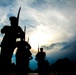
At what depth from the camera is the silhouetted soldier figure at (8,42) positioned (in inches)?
222

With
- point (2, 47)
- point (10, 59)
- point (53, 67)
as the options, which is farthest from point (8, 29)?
point (53, 67)

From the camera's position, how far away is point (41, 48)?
1555 cm

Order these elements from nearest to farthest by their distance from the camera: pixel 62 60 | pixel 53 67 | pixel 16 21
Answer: pixel 16 21 < pixel 62 60 < pixel 53 67

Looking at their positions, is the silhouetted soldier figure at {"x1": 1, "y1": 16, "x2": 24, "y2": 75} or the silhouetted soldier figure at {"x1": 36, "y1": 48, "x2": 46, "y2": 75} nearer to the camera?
the silhouetted soldier figure at {"x1": 1, "y1": 16, "x2": 24, "y2": 75}

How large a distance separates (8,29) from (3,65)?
154cm

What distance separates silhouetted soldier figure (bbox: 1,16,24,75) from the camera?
5.63 m

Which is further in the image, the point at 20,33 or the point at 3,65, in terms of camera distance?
the point at 20,33

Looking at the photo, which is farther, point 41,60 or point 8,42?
point 41,60

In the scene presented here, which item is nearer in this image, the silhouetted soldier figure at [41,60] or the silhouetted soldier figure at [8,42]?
the silhouetted soldier figure at [8,42]

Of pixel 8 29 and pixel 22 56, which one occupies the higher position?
pixel 8 29

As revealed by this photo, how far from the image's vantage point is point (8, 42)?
20.3ft

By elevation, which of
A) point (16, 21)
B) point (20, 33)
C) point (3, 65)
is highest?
point (16, 21)

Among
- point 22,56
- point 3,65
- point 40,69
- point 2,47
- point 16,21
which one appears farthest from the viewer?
point 40,69

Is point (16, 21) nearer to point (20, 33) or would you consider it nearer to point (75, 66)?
point (20, 33)
